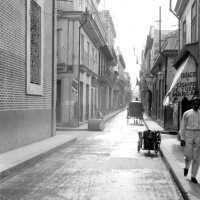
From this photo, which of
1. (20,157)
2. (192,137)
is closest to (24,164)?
(20,157)

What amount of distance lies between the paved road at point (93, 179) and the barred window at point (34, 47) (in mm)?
3542

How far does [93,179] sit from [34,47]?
26.4ft

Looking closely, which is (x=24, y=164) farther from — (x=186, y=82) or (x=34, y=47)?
(x=34, y=47)

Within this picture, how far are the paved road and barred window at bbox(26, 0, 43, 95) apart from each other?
354 cm

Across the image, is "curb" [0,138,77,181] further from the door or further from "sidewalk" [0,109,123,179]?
the door

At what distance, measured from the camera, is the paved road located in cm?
693

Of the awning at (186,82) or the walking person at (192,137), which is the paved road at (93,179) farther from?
the awning at (186,82)

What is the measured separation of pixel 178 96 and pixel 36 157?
5145 mm

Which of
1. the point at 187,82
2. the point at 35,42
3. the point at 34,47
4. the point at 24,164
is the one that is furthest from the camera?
the point at 35,42

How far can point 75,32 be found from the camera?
26.6m

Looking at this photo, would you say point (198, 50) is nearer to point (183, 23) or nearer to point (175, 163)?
point (175, 163)

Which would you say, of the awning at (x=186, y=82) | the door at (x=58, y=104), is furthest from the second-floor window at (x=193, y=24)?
the door at (x=58, y=104)

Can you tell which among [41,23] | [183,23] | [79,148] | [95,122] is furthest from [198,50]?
[95,122]

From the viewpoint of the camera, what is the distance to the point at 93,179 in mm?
8398
